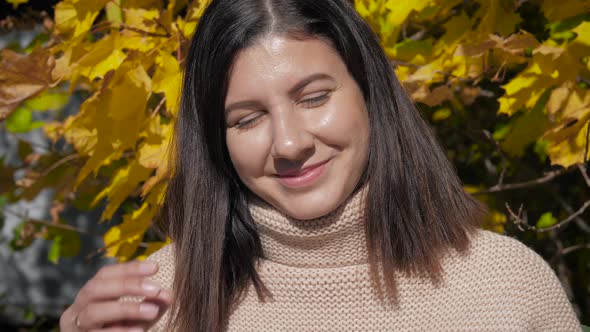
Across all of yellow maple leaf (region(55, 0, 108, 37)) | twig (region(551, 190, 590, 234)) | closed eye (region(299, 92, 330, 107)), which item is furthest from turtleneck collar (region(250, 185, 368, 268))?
twig (region(551, 190, 590, 234))

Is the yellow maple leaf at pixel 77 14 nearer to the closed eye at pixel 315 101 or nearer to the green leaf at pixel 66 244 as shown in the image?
the closed eye at pixel 315 101

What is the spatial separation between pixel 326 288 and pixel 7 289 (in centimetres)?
345

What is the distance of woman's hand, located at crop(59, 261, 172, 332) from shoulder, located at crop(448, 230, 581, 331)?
0.59 m

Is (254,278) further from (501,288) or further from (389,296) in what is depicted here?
(501,288)

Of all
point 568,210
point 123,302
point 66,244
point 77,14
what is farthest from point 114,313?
point 568,210

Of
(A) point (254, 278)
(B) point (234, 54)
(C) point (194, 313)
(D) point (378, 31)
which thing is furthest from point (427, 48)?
(C) point (194, 313)

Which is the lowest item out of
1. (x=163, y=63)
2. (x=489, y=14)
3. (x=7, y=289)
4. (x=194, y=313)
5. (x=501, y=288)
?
(x=7, y=289)

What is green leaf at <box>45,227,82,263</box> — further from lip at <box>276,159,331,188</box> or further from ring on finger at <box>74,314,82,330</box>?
lip at <box>276,159,331,188</box>

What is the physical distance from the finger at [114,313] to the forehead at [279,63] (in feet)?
1.41

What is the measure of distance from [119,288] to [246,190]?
0.47 meters

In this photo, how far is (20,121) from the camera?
2355 mm

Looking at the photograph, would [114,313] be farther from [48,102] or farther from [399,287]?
[48,102]

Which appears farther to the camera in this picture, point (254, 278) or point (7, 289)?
point (7, 289)

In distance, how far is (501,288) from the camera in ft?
5.22
